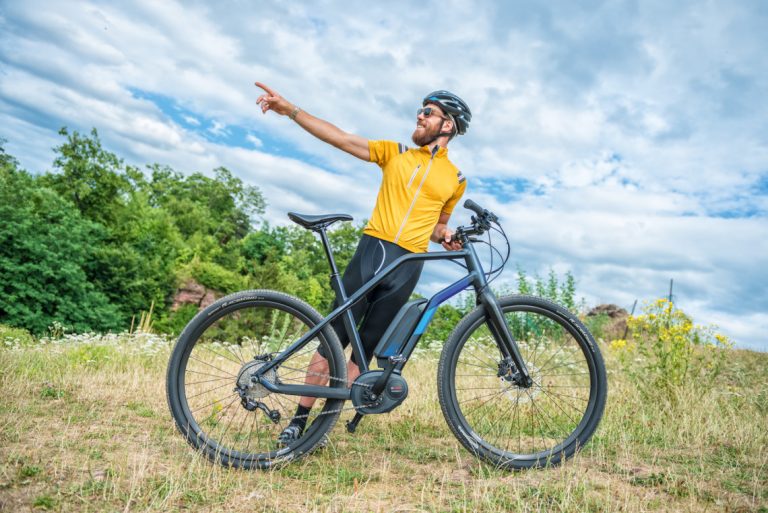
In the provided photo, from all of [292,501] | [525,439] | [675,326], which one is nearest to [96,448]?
[292,501]

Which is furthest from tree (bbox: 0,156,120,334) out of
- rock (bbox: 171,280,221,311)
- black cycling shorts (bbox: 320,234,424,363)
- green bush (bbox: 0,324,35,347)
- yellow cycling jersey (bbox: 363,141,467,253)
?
yellow cycling jersey (bbox: 363,141,467,253)

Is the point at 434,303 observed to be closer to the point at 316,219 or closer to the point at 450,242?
the point at 450,242

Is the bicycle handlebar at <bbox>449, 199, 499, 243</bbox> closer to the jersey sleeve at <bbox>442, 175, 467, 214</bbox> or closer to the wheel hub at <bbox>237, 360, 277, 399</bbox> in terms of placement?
the jersey sleeve at <bbox>442, 175, 467, 214</bbox>

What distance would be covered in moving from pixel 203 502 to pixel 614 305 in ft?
43.5

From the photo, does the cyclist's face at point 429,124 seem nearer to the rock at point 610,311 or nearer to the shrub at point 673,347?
the shrub at point 673,347

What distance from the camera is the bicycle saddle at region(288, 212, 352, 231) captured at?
12.1 ft

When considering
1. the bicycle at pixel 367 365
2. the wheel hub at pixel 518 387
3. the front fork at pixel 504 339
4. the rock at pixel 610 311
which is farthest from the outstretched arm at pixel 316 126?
the rock at pixel 610 311

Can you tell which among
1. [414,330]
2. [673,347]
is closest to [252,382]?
[414,330]

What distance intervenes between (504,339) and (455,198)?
108cm

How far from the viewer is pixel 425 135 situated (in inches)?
163

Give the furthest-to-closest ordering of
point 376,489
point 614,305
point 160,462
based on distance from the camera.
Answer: point 614,305 → point 160,462 → point 376,489

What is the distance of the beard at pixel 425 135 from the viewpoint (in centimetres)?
413

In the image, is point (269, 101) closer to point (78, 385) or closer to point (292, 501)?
point (292, 501)

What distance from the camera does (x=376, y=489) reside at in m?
3.31
